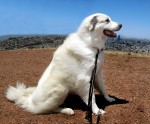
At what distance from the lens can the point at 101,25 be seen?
287 inches

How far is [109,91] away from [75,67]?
2.30 m

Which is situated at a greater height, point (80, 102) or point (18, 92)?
point (18, 92)

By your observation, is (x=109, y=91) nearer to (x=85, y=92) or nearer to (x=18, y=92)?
(x=85, y=92)

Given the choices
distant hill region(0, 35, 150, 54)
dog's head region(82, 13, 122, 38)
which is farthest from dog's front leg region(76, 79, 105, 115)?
distant hill region(0, 35, 150, 54)

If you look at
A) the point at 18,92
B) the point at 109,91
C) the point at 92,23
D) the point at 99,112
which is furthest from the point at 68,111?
the point at 109,91

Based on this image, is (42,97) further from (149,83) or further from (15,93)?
(149,83)

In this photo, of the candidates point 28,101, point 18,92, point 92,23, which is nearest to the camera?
point 92,23

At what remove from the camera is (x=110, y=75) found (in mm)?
11727

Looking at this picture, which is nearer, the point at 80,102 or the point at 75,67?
the point at 75,67

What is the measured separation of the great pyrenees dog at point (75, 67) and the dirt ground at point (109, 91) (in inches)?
10.8

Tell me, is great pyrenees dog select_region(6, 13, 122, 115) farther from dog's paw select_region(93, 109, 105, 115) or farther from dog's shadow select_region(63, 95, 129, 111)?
dog's shadow select_region(63, 95, 129, 111)

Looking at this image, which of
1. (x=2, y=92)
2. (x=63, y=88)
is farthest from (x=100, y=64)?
(x=2, y=92)

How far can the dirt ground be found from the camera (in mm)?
7172

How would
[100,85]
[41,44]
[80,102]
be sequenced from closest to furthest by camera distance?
[100,85] < [80,102] < [41,44]
